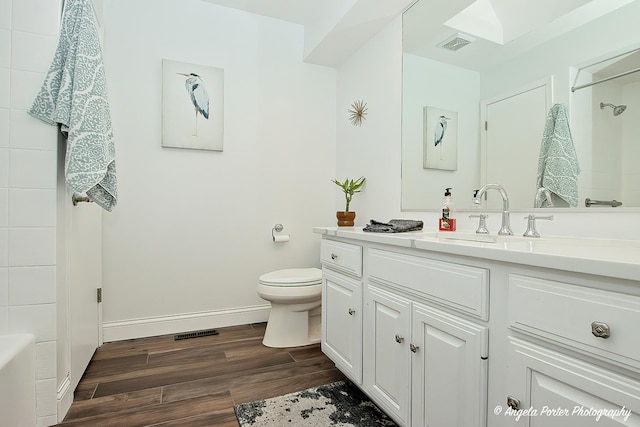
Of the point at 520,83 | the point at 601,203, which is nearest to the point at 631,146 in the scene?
the point at 601,203

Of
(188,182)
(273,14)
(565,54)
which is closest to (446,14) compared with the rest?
(565,54)

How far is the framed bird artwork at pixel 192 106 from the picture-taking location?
2396 millimetres

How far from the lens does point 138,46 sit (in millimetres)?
2338

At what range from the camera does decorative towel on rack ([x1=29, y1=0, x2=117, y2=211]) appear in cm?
138

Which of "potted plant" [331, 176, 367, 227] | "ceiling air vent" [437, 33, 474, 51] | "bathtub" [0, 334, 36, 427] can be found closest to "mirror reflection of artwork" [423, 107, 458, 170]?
"ceiling air vent" [437, 33, 474, 51]

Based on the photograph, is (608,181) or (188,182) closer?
(608,181)

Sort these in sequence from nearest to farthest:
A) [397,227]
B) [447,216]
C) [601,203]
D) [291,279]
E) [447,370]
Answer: [447,370]
[601,203]
[397,227]
[447,216]
[291,279]

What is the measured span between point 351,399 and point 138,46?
2574mm

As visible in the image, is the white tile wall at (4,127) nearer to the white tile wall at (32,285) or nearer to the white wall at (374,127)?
the white tile wall at (32,285)

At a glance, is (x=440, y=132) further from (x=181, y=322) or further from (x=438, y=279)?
(x=181, y=322)

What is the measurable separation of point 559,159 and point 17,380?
2200 mm

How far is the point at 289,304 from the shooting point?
222 cm

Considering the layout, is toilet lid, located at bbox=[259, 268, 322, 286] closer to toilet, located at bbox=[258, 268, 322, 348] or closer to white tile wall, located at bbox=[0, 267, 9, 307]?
toilet, located at bbox=[258, 268, 322, 348]

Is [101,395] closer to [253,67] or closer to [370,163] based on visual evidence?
[370,163]
